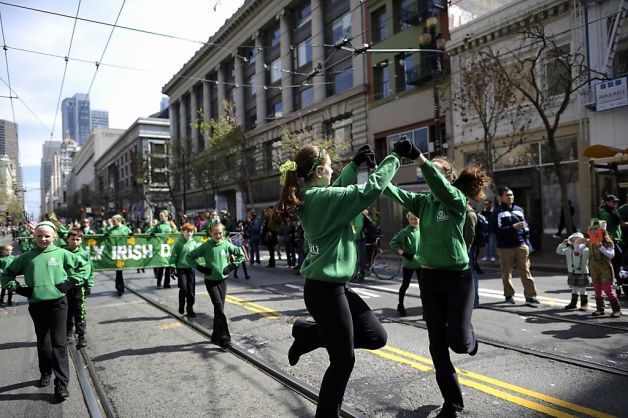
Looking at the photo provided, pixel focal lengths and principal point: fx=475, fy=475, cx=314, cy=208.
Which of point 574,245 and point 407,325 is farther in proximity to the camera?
point 574,245

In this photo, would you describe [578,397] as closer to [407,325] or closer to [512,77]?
[407,325]

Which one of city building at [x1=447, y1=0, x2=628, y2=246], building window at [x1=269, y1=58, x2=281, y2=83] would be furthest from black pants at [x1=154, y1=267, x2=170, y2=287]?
building window at [x1=269, y1=58, x2=281, y2=83]

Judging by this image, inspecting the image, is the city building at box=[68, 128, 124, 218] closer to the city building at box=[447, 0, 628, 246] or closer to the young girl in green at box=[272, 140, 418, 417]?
the city building at box=[447, 0, 628, 246]

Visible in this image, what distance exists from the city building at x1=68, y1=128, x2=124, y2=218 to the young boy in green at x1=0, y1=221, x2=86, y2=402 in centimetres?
8271

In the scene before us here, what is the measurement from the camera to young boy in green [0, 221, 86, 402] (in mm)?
4691

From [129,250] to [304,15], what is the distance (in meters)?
27.6

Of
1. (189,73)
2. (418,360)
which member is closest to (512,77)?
(418,360)

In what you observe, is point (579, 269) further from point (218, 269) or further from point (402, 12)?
point (402, 12)

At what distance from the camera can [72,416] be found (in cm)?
408

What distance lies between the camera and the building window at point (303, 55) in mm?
33094

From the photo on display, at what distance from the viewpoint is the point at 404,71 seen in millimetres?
25359

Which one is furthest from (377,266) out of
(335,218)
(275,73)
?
(275,73)

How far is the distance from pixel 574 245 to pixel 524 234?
0.92 m

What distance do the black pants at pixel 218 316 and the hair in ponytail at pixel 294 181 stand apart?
11.1ft
